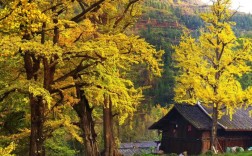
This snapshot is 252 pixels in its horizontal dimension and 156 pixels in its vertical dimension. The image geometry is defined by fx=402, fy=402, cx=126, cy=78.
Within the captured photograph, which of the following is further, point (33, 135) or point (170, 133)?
point (170, 133)

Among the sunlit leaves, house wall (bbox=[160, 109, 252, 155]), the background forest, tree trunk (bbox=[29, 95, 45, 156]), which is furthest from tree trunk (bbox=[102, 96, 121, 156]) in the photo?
house wall (bbox=[160, 109, 252, 155])

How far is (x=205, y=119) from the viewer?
3136 cm

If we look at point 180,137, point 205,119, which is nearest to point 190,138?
point 180,137

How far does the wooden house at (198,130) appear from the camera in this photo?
100 ft

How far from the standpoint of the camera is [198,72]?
1069 inches

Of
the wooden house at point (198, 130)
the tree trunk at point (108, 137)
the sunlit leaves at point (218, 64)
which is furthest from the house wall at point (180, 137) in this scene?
the tree trunk at point (108, 137)

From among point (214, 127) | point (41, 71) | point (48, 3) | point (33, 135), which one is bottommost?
point (214, 127)

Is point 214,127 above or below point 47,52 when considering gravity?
below

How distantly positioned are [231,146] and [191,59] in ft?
28.2

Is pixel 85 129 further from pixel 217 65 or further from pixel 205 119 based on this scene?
pixel 205 119

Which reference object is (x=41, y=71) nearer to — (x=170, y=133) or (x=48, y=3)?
(x=48, y=3)

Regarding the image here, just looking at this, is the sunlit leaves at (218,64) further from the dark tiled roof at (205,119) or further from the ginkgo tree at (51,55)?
the ginkgo tree at (51,55)

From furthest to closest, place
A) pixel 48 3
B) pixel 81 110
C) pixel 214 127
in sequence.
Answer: pixel 214 127, pixel 81 110, pixel 48 3

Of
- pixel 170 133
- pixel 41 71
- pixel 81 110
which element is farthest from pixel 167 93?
pixel 41 71
